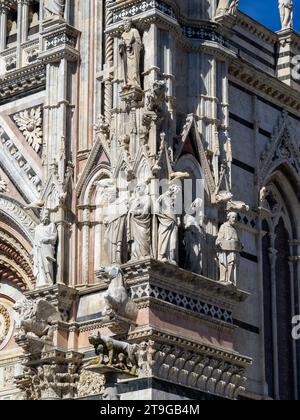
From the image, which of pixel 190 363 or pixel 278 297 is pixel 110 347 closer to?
pixel 190 363

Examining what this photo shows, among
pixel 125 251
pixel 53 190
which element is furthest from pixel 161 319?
pixel 53 190

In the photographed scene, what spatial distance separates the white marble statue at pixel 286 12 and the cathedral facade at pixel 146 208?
1.60m

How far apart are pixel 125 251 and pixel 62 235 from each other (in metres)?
1.43

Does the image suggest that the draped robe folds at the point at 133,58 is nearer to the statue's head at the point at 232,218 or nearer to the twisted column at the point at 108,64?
the twisted column at the point at 108,64

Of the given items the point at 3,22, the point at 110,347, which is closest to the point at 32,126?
the point at 3,22

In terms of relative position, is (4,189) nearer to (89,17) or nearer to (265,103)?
(89,17)

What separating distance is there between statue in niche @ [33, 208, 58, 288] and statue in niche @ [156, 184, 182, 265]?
1.93 m

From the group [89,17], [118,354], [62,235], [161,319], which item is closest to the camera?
[118,354]

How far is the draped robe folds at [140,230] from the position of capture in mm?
19188

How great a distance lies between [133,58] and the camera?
66.7 feet

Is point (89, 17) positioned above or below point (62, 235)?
above

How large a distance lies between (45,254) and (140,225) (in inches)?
71.7

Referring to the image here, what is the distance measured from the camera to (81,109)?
2139 cm

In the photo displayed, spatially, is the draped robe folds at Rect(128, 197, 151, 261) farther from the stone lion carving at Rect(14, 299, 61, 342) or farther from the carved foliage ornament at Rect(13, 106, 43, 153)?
the carved foliage ornament at Rect(13, 106, 43, 153)
